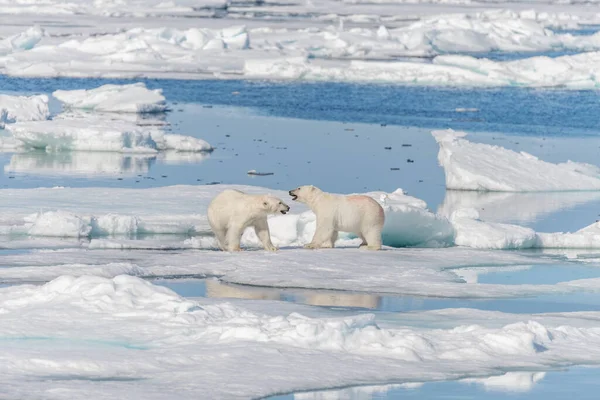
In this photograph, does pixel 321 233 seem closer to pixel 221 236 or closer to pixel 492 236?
pixel 221 236

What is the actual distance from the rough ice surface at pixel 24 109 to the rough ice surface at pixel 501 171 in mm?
7384

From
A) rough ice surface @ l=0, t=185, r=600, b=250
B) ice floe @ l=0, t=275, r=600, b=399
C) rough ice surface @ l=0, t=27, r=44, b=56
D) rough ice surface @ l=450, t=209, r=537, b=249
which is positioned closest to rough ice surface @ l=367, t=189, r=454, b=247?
rough ice surface @ l=0, t=185, r=600, b=250

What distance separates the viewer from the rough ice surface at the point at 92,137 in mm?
17188

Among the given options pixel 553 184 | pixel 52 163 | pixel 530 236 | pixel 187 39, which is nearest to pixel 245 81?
pixel 187 39

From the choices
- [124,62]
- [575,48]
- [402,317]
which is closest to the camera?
[402,317]

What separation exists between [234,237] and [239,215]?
0.22 m

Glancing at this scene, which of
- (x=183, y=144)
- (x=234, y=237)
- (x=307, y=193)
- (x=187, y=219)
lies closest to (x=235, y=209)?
(x=234, y=237)

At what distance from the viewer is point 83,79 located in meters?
27.4

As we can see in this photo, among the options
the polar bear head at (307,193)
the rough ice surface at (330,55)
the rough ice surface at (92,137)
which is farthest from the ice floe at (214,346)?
the rough ice surface at (330,55)

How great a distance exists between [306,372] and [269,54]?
27.1 m

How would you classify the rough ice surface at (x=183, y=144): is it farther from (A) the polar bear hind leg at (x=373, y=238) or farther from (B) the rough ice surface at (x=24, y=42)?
(B) the rough ice surface at (x=24, y=42)

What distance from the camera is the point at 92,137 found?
1727cm

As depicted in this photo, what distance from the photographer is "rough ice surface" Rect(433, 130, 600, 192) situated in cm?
1455

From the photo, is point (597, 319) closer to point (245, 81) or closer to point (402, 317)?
point (402, 317)
